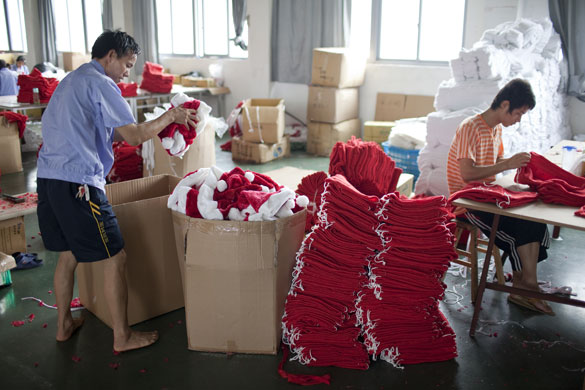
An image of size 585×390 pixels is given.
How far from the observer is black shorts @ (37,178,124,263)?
2.04 metres

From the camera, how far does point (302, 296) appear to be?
2.17m

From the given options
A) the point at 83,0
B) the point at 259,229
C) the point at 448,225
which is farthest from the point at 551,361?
the point at 83,0

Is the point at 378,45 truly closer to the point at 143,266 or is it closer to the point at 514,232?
the point at 514,232

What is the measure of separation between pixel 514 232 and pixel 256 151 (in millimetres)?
3947

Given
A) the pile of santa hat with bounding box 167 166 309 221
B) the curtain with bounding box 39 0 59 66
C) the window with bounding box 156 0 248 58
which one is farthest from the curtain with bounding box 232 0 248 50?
the pile of santa hat with bounding box 167 166 309 221

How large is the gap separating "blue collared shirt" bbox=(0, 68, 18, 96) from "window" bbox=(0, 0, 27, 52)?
625 centimetres

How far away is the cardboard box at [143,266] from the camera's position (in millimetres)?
2363

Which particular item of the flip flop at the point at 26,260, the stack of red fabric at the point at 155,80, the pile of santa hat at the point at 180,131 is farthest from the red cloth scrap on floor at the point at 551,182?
the stack of red fabric at the point at 155,80

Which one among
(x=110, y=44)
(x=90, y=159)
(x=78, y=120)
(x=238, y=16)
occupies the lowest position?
(x=90, y=159)

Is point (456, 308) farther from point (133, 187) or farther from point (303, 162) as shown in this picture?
point (303, 162)

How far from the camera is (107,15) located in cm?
1003

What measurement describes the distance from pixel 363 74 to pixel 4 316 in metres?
5.41

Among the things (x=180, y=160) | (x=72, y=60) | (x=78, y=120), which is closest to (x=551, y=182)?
(x=78, y=120)

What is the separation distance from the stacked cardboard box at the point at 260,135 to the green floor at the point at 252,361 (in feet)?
12.1
